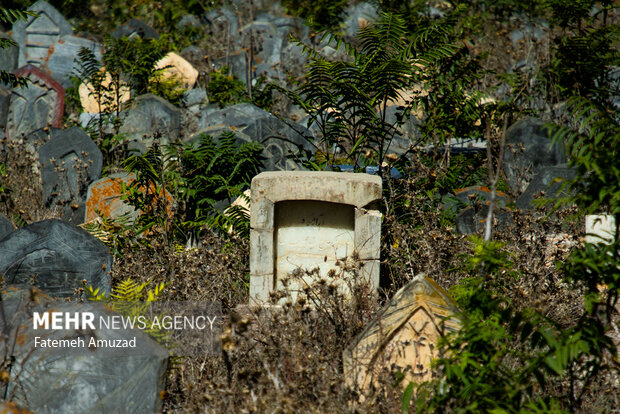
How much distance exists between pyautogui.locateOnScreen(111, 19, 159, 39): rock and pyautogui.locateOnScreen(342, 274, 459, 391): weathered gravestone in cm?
958

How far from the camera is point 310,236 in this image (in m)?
5.05

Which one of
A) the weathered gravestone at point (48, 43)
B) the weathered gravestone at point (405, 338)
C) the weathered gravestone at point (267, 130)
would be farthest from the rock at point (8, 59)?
the weathered gravestone at point (405, 338)

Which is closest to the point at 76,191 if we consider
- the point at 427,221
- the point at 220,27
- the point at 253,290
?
the point at 253,290

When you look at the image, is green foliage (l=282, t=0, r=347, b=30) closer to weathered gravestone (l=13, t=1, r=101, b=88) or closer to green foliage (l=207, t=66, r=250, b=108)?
green foliage (l=207, t=66, r=250, b=108)

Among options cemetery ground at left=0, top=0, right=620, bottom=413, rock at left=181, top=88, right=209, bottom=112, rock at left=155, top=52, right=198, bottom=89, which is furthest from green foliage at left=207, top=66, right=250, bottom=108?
rock at left=155, top=52, right=198, bottom=89

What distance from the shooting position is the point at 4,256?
15.7ft

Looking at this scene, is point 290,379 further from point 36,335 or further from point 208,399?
point 36,335

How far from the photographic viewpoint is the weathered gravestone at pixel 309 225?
15.5 ft

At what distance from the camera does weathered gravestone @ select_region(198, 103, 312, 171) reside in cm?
696

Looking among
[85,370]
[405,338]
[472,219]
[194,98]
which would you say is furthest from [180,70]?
[405,338]

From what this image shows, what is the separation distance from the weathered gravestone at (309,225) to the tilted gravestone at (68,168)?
9.31 ft

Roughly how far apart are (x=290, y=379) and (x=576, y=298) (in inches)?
93.6

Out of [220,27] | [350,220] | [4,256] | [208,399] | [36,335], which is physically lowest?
[208,399]

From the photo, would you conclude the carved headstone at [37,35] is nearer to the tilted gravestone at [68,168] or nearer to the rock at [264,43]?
the rock at [264,43]
